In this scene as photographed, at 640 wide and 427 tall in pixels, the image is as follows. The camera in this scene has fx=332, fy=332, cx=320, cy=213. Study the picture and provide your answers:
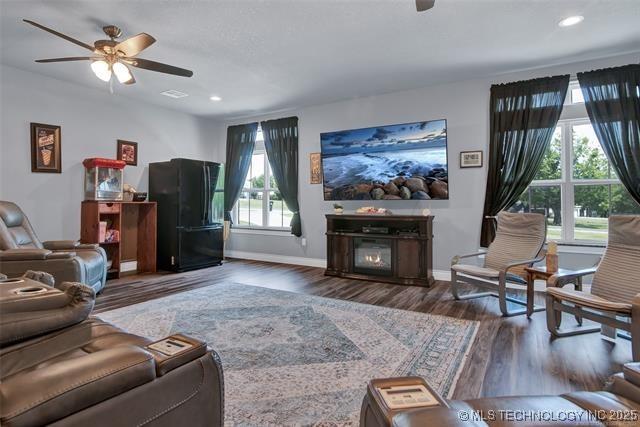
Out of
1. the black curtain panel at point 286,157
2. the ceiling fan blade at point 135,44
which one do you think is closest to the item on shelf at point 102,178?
the ceiling fan blade at point 135,44

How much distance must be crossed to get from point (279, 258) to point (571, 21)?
5.09 meters

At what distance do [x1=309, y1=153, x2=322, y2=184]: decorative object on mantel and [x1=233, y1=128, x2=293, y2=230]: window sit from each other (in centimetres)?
87

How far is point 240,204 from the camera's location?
6.78m

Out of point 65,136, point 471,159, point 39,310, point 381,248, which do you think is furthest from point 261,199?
point 39,310

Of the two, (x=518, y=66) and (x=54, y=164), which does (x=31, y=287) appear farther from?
(x=518, y=66)

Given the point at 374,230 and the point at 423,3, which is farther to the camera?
the point at 374,230

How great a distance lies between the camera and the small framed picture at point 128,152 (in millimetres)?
5199

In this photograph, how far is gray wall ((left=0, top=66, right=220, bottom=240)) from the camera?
4.09 m

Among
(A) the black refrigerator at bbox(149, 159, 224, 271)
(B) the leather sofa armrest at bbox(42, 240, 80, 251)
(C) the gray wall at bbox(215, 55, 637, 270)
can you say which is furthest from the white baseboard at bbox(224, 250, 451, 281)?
(B) the leather sofa armrest at bbox(42, 240, 80, 251)

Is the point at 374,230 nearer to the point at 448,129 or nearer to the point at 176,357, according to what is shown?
the point at 448,129

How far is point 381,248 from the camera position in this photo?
4.76m

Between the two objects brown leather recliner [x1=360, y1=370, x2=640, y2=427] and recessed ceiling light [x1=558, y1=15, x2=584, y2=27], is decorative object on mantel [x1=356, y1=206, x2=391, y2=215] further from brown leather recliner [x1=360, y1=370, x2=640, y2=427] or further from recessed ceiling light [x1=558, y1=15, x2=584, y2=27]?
brown leather recliner [x1=360, y1=370, x2=640, y2=427]

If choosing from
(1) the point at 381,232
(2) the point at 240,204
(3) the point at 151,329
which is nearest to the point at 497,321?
Answer: (1) the point at 381,232

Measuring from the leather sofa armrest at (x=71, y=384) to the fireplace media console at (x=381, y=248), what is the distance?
388 centimetres
